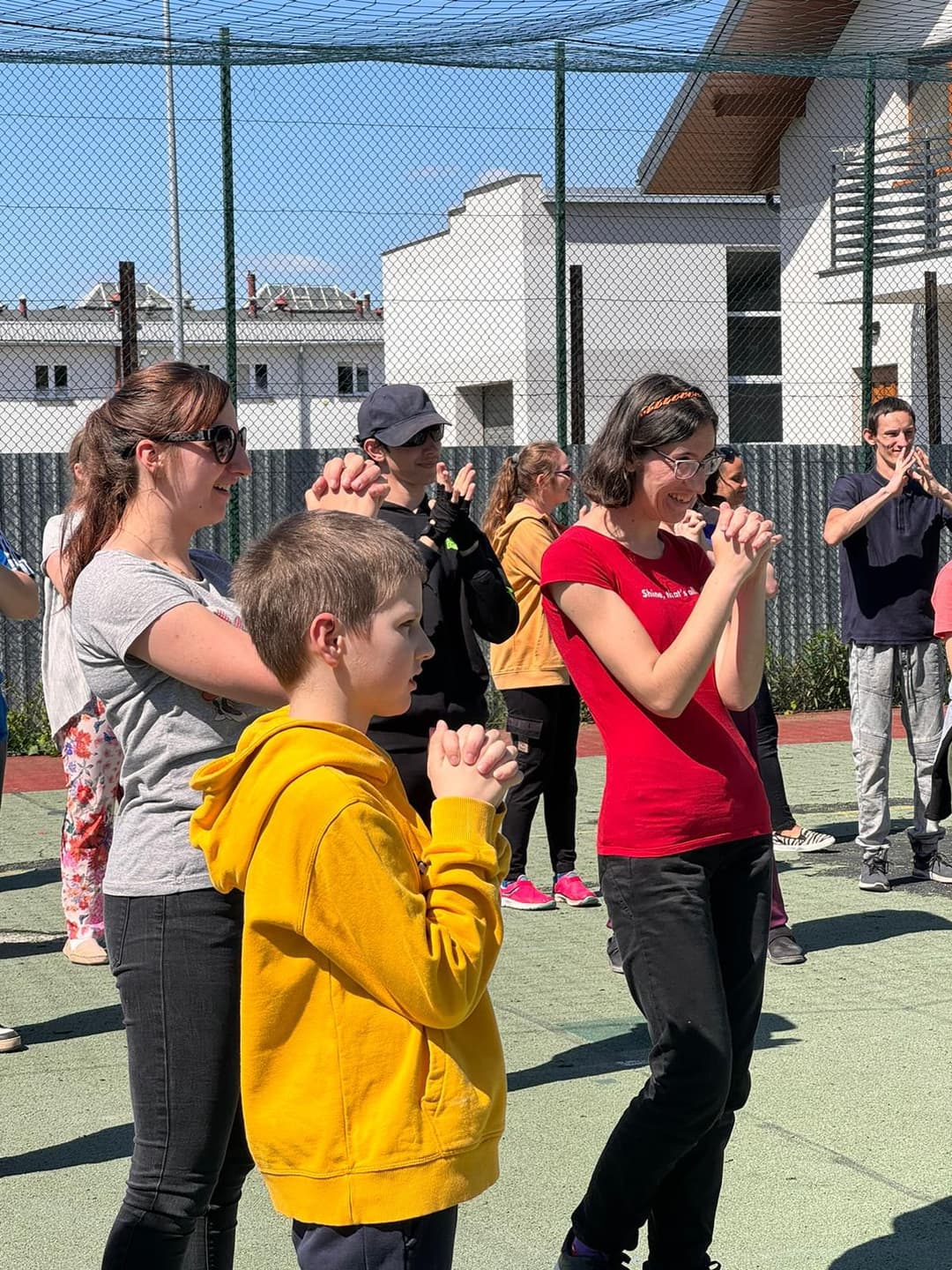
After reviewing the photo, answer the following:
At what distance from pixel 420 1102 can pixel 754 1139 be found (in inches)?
91.6

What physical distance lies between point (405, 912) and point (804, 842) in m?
6.22

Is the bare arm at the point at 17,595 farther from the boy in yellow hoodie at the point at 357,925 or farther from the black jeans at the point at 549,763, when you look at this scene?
the black jeans at the point at 549,763

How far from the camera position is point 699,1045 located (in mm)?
3055

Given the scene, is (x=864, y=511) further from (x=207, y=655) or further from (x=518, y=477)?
(x=207, y=655)

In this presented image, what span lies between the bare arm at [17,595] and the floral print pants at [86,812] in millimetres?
1451

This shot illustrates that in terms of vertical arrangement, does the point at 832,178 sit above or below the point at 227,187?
above

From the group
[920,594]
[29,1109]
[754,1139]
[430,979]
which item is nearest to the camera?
[430,979]

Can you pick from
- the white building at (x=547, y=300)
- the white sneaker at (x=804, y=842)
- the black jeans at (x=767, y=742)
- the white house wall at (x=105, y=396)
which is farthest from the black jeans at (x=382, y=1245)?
the white building at (x=547, y=300)

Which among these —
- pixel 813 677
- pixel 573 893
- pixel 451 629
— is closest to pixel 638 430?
pixel 451 629

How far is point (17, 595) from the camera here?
4590 mm

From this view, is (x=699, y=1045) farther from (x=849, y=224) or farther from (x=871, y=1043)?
(x=849, y=224)

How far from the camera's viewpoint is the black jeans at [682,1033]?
3.07m

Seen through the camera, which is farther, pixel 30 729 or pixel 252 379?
pixel 252 379

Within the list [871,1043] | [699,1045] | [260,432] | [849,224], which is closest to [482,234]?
[260,432]
